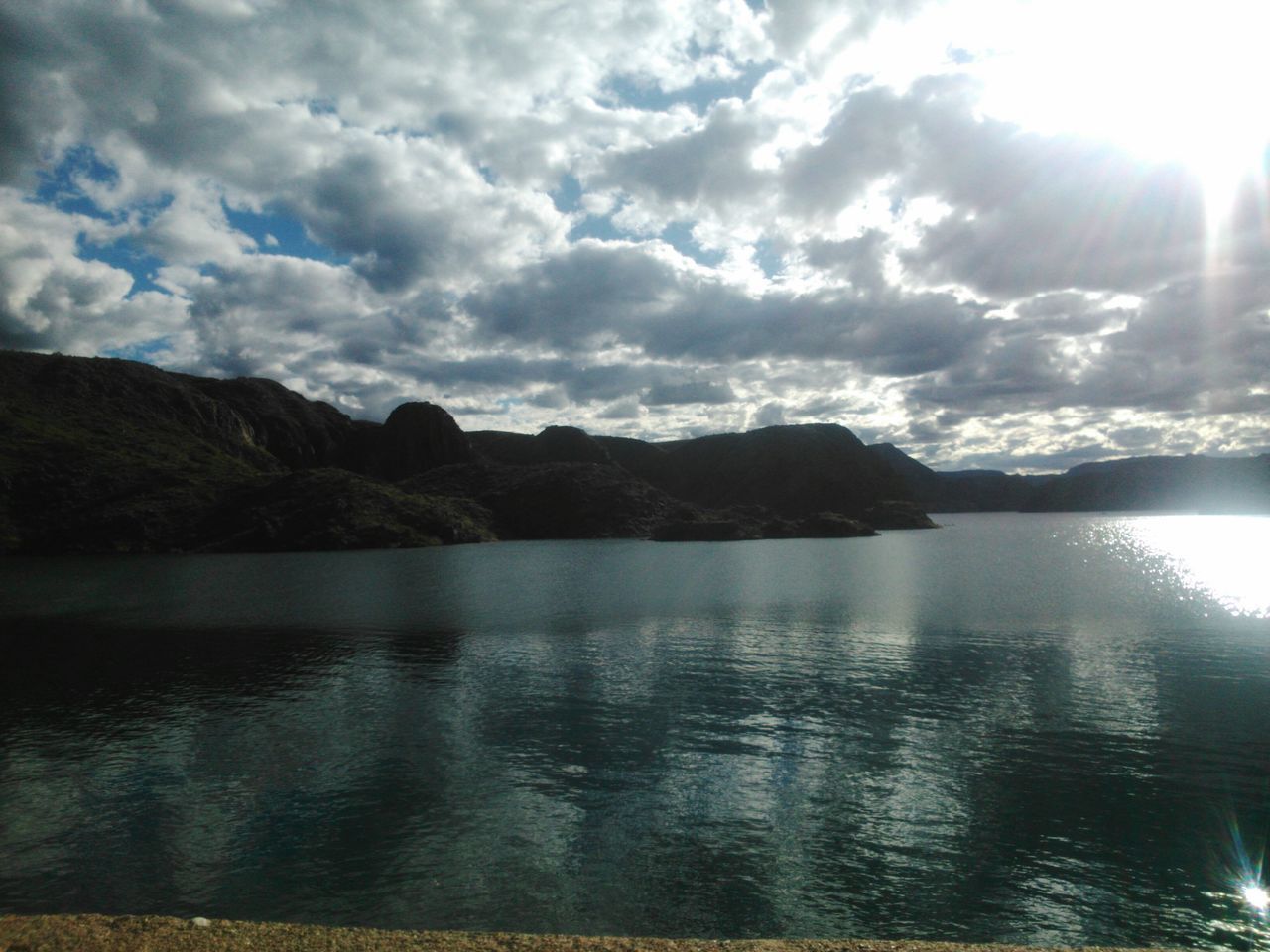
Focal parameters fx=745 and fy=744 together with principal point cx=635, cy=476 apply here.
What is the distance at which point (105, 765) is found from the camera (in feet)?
95.1

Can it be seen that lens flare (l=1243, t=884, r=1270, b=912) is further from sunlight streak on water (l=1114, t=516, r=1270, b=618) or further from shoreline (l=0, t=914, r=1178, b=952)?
sunlight streak on water (l=1114, t=516, r=1270, b=618)

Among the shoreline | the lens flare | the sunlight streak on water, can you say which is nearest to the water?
the lens flare

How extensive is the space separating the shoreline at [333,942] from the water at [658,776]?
8.27 feet

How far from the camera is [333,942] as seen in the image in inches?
569

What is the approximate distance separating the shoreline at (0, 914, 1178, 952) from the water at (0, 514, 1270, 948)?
2519mm

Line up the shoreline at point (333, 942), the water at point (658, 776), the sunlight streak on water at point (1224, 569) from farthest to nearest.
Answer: the sunlight streak on water at point (1224, 569), the water at point (658, 776), the shoreline at point (333, 942)

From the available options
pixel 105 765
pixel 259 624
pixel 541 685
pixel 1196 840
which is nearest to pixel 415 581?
pixel 259 624

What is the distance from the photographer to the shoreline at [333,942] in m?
14.2

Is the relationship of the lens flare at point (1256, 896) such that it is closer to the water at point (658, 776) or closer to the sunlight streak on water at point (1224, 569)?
the water at point (658, 776)

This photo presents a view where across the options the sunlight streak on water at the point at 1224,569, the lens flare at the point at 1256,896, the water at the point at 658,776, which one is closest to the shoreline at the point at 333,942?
the water at the point at 658,776

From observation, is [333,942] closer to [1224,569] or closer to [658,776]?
[658,776]

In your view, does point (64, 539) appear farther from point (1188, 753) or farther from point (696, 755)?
point (1188, 753)

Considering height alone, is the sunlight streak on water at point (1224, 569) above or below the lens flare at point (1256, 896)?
above

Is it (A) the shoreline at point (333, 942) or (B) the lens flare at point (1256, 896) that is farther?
(B) the lens flare at point (1256, 896)
